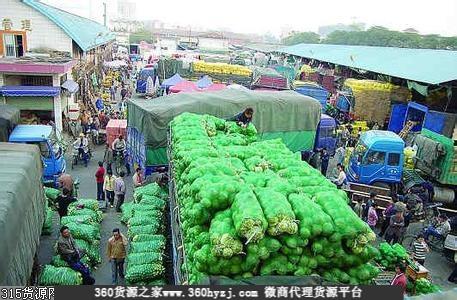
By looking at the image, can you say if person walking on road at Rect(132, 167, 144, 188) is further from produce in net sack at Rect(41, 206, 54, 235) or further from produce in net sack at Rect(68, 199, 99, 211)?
produce in net sack at Rect(41, 206, 54, 235)

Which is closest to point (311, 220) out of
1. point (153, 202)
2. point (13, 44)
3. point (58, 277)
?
point (58, 277)

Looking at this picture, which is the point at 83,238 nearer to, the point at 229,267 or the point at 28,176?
the point at 28,176

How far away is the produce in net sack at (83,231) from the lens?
9789 mm

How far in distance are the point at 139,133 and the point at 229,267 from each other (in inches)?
384

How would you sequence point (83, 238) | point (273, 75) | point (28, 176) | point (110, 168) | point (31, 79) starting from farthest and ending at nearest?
point (273, 75) → point (31, 79) → point (110, 168) → point (83, 238) → point (28, 176)

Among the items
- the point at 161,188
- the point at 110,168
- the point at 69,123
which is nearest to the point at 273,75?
the point at 69,123

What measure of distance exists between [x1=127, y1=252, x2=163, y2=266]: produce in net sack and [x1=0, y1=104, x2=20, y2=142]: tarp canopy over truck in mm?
6741

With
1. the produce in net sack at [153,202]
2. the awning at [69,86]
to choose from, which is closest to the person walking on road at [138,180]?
the produce in net sack at [153,202]

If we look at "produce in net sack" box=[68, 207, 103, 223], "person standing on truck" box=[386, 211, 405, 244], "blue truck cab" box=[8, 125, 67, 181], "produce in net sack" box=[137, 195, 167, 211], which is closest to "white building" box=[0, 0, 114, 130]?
"blue truck cab" box=[8, 125, 67, 181]

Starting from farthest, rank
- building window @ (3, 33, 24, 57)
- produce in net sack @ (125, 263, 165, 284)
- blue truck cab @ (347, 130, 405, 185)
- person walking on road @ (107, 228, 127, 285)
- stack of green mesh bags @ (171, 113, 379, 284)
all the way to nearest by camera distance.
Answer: building window @ (3, 33, 24, 57) < blue truck cab @ (347, 130, 405, 185) < person walking on road @ (107, 228, 127, 285) < produce in net sack @ (125, 263, 165, 284) < stack of green mesh bags @ (171, 113, 379, 284)

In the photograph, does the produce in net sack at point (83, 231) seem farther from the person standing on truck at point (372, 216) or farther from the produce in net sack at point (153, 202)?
the person standing on truck at point (372, 216)

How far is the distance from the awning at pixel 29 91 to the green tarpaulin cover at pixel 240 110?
6.73 metres

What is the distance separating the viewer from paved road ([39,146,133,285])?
956 centimetres

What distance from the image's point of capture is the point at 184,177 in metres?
6.79
